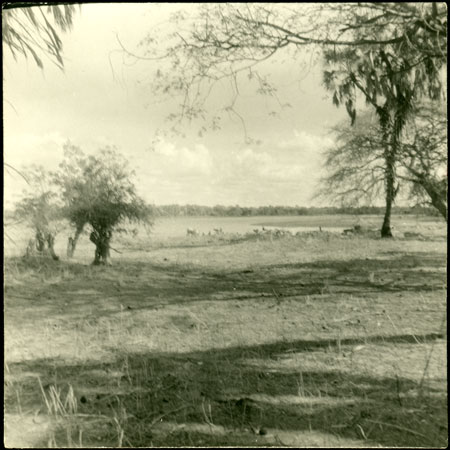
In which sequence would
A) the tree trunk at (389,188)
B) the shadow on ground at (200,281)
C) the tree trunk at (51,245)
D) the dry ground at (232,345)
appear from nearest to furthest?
the dry ground at (232,345) → the tree trunk at (389,188) → the tree trunk at (51,245) → the shadow on ground at (200,281)

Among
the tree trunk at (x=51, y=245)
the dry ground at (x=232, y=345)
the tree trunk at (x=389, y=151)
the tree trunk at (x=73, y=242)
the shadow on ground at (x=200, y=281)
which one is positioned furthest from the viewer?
the tree trunk at (x=73, y=242)

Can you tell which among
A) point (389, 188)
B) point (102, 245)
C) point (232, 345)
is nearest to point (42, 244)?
point (102, 245)

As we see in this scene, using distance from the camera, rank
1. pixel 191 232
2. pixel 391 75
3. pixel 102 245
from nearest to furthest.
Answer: pixel 391 75 < pixel 191 232 < pixel 102 245

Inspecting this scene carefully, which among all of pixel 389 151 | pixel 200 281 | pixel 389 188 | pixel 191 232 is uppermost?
pixel 389 151

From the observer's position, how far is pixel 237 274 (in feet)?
18.3

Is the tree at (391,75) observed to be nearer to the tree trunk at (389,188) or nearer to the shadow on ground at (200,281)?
the tree trunk at (389,188)

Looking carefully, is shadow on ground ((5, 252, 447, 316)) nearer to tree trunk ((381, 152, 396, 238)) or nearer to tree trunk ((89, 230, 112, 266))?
tree trunk ((89, 230, 112, 266))

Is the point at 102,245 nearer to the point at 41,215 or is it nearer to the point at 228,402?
the point at 41,215

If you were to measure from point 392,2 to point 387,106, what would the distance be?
4.22ft

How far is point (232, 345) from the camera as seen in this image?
4594 millimetres

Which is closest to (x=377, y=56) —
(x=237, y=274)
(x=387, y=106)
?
(x=387, y=106)

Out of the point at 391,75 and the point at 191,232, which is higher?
the point at 391,75

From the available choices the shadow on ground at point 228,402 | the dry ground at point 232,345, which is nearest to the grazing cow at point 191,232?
the dry ground at point 232,345

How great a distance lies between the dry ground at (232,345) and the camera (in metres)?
3.10
